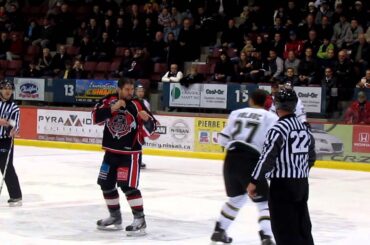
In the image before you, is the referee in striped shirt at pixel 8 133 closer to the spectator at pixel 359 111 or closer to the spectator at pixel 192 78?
the spectator at pixel 359 111

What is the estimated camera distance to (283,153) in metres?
5.72

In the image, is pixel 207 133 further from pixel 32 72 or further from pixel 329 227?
pixel 329 227

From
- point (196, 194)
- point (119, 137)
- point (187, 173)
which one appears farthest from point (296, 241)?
point (187, 173)

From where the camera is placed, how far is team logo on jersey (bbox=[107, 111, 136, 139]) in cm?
792

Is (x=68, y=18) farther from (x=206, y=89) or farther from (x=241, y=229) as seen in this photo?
(x=241, y=229)

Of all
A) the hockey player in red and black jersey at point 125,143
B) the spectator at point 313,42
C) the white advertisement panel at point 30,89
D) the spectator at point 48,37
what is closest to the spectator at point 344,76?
the spectator at point 313,42

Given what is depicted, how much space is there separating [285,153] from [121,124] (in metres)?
2.58

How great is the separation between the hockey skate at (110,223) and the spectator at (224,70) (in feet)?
30.5

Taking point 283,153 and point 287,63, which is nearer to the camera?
point 283,153

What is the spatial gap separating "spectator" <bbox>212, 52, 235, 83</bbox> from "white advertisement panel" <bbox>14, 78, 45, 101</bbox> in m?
4.24

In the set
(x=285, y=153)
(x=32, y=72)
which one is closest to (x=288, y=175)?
(x=285, y=153)

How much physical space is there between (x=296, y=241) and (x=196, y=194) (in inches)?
222

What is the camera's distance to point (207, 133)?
16.6 metres

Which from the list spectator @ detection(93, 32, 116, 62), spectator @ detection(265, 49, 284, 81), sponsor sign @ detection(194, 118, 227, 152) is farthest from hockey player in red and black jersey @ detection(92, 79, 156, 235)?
spectator @ detection(93, 32, 116, 62)
